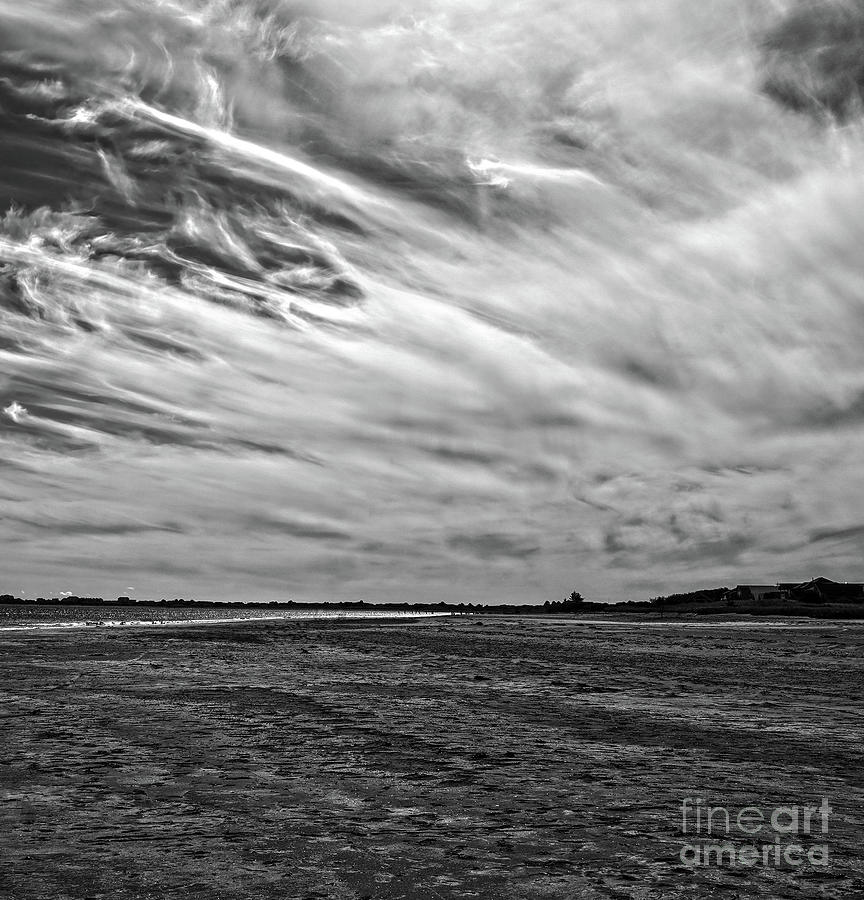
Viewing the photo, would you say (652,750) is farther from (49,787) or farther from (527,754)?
(49,787)

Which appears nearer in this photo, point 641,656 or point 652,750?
point 652,750

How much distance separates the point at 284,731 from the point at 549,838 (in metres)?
6.54

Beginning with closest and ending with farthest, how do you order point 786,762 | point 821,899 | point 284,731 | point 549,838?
point 821,899 → point 549,838 → point 786,762 → point 284,731

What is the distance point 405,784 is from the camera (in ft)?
28.0

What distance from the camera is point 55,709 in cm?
1436

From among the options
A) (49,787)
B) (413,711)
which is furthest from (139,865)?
(413,711)

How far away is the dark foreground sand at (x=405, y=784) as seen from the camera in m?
5.50

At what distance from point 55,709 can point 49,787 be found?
6.91 metres

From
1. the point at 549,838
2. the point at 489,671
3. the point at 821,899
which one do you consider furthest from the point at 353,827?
the point at 489,671

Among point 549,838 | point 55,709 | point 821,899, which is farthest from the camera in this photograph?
point 55,709

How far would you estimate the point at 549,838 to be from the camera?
21.2ft

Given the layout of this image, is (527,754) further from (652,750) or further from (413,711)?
(413,711)

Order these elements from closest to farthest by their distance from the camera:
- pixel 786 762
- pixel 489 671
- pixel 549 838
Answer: pixel 549 838
pixel 786 762
pixel 489 671

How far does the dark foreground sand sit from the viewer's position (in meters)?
5.50
